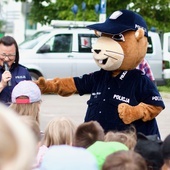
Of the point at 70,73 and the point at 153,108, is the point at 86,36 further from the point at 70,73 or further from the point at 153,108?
the point at 153,108

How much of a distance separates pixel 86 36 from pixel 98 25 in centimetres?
1172

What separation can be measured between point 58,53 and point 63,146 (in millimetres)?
13974

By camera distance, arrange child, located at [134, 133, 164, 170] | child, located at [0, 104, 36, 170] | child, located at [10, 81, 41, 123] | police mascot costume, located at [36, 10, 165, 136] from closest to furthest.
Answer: child, located at [0, 104, 36, 170]
child, located at [134, 133, 164, 170]
child, located at [10, 81, 41, 123]
police mascot costume, located at [36, 10, 165, 136]

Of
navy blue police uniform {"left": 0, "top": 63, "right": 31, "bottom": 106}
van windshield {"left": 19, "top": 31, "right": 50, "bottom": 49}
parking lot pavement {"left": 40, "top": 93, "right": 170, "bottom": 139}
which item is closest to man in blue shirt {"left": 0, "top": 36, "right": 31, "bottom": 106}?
navy blue police uniform {"left": 0, "top": 63, "right": 31, "bottom": 106}

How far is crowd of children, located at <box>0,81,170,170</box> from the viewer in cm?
94

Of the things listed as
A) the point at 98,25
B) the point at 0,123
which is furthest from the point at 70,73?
the point at 0,123

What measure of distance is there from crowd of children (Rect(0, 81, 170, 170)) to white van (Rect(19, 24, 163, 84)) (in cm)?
1127

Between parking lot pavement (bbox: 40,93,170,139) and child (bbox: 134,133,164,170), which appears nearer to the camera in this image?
child (bbox: 134,133,164,170)

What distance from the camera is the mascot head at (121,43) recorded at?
479 cm

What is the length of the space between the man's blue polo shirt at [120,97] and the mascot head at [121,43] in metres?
0.11

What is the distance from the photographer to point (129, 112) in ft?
14.9

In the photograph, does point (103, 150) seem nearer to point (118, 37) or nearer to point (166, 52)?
point (118, 37)

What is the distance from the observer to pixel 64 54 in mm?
16234

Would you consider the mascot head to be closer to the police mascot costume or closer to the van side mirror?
the police mascot costume
